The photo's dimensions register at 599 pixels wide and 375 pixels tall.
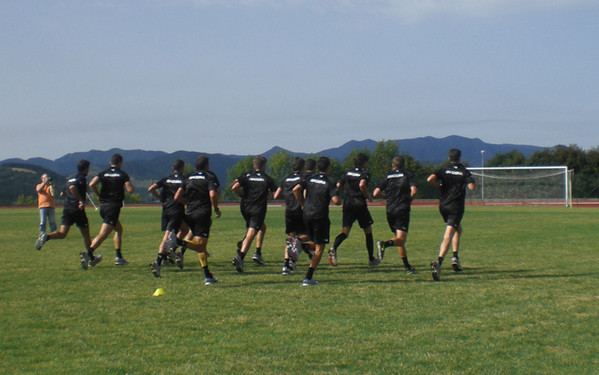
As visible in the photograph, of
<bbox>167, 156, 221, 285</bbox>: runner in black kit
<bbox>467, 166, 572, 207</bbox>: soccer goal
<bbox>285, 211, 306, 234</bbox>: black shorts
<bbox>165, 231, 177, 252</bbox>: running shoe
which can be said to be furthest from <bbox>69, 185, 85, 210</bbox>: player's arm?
<bbox>467, 166, 572, 207</bbox>: soccer goal

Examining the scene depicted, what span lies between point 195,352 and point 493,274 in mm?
6235

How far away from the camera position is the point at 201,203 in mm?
9570

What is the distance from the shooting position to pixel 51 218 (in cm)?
1766

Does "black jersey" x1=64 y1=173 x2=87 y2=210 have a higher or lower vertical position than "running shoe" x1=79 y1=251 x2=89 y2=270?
higher

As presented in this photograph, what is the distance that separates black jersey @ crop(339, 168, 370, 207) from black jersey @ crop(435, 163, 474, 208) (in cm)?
134

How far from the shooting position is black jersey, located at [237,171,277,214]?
11070 millimetres

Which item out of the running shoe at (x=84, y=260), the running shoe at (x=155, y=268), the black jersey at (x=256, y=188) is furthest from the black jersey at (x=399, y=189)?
the running shoe at (x=84, y=260)

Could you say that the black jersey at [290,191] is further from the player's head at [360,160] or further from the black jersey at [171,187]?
the black jersey at [171,187]

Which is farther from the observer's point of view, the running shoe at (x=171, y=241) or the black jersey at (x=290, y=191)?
the black jersey at (x=290, y=191)

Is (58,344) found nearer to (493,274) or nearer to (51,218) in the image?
(493,274)

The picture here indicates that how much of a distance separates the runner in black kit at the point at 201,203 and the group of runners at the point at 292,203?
0.6 inches

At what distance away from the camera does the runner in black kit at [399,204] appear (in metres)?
10.4

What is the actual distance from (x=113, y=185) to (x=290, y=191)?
10.8ft

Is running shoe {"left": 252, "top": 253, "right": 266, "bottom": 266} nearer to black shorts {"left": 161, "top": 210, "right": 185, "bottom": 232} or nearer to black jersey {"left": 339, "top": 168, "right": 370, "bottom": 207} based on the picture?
black shorts {"left": 161, "top": 210, "right": 185, "bottom": 232}
